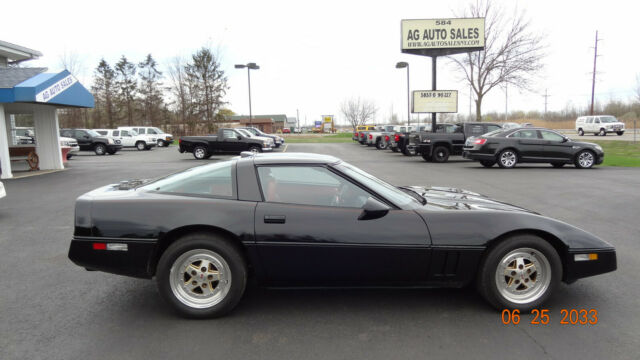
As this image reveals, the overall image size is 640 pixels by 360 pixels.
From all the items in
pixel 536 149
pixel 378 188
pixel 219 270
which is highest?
pixel 378 188

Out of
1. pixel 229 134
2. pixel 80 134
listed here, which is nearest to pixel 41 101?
pixel 229 134

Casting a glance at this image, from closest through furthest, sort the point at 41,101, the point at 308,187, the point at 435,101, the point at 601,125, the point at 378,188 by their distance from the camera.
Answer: the point at 378,188 < the point at 308,187 < the point at 41,101 < the point at 435,101 < the point at 601,125

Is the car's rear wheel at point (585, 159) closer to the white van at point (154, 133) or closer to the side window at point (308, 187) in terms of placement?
the side window at point (308, 187)

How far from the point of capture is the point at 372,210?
3279mm

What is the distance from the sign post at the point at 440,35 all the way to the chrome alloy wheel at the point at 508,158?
27.8ft

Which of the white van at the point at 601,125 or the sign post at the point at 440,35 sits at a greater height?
the sign post at the point at 440,35

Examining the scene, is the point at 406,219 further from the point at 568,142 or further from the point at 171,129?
the point at 171,129

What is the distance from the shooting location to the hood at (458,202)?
142 inches

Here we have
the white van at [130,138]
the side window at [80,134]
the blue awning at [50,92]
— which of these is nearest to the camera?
the blue awning at [50,92]

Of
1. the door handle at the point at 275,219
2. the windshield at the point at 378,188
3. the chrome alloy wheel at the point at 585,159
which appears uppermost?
the windshield at the point at 378,188

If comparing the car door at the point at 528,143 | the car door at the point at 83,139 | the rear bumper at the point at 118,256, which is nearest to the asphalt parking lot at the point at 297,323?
the rear bumper at the point at 118,256

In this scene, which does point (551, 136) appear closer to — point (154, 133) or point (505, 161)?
point (505, 161)

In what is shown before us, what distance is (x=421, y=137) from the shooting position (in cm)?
1884

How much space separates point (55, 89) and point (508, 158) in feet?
53.2
